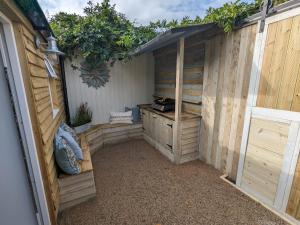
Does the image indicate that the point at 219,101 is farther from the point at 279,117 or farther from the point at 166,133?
the point at 166,133

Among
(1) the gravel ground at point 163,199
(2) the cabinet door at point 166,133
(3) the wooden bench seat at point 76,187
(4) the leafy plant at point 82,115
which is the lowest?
(1) the gravel ground at point 163,199

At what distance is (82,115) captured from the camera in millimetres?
3447

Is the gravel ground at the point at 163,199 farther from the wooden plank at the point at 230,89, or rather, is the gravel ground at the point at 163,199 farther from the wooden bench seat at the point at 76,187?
the wooden plank at the point at 230,89

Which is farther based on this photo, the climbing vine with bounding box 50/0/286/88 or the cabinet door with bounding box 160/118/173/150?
the climbing vine with bounding box 50/0/286/88

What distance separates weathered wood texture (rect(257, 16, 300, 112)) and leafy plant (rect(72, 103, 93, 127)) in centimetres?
324

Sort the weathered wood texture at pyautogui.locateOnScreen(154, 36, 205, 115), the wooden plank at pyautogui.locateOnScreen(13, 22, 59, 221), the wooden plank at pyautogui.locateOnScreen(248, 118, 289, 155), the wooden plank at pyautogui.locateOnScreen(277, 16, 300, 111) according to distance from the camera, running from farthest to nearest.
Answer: the weathered wood texture at pyautogui.locateOnScreen(154, 36, 205, 115) → the wooden plank at pyautogui.locateOnScreen(248, 118, 289, 155) → the wooden plank at pyautogui.locateOnScreen(277, 16, 300, 111) → the wooden plank at pyautogui.locateOnScreen(13, 22, 59, 221)

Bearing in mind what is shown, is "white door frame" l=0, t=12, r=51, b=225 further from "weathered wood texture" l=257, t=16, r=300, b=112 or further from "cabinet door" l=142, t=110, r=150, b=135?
"cabinet door" l=142, t=110, r=150, b=135

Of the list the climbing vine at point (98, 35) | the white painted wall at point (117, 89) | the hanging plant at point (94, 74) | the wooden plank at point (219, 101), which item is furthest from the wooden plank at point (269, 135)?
the hanging plant at point (94, 74)

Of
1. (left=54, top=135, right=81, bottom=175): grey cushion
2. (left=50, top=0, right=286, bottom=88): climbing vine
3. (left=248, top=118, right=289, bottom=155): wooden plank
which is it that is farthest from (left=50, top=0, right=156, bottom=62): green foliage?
(left=248, top=118, right=289, bottom=155): wooden plank

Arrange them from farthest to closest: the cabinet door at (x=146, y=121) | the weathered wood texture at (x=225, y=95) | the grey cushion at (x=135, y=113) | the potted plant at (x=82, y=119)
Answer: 1. the grey cushion at (x=135, y=113)
2. the cabinet door at (x=146, y=121)
3. the potted plant at (x=82, y=119)
4. the weathered wood texture at (x=225, y=95)

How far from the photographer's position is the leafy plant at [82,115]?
3335 mm

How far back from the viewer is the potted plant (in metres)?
3.28

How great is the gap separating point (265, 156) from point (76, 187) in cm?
239

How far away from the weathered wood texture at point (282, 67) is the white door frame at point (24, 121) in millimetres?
2450
